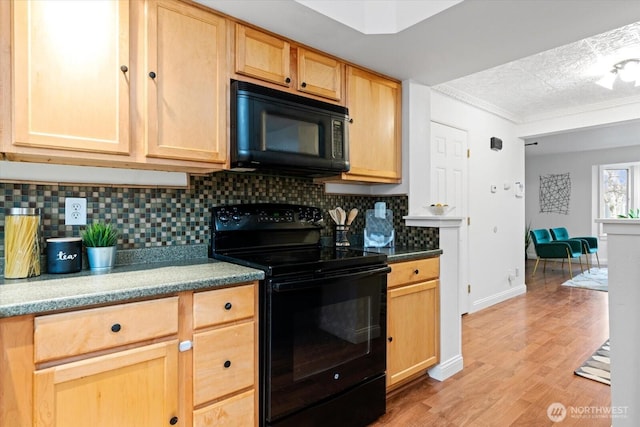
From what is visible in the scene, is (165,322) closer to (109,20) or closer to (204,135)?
(204,135)

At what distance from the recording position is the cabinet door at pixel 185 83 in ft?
5.29

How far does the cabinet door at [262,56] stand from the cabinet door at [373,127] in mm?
528

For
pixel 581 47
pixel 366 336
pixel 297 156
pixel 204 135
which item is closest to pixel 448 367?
pixel 366 336

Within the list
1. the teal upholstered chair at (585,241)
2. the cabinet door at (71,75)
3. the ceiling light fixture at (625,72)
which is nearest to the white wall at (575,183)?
the teal upholstered chair at (585,241)

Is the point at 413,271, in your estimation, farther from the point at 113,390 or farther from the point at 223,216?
the point at 113,390

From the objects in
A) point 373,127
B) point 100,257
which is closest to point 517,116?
point 373,127

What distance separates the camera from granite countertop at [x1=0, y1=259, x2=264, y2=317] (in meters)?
1.12

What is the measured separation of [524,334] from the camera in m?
3.36

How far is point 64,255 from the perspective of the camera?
154cm

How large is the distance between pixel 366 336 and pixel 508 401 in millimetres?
1039

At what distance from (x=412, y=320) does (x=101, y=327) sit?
1.75 metres

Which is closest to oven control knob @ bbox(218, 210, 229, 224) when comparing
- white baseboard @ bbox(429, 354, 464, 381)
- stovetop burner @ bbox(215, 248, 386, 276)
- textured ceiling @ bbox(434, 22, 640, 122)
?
stovetop burner @ bbox(215, 248, 386, 276)

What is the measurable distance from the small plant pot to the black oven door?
0.76 m

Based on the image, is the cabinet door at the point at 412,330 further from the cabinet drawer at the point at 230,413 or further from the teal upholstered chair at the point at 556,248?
the teal upholstered chair at the point at 556,248
